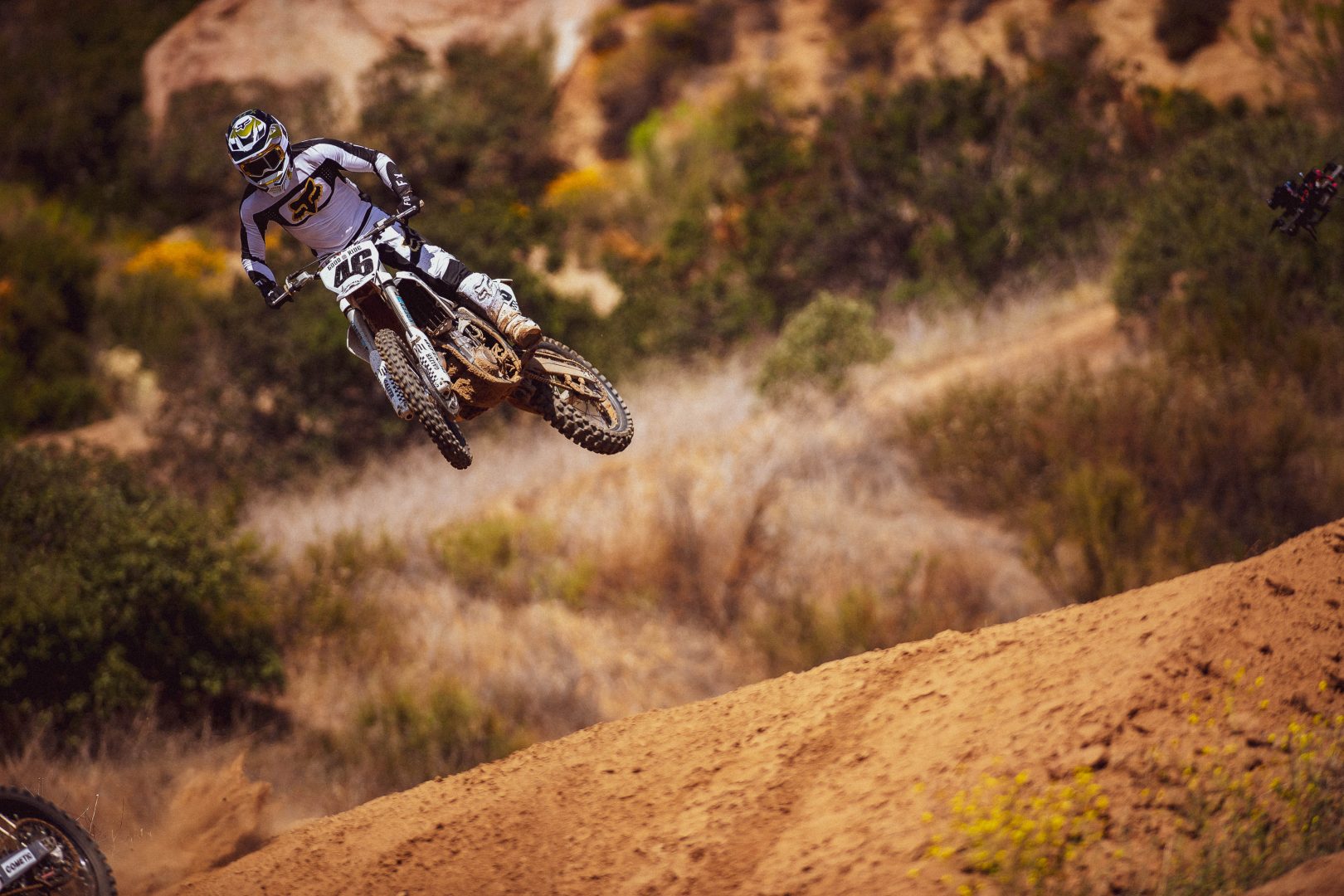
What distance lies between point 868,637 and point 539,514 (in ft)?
21.1

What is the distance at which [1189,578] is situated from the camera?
825 centimetres

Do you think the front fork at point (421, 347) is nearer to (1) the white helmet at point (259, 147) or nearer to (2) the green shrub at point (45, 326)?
(1) the white helmet at point (259, 147)

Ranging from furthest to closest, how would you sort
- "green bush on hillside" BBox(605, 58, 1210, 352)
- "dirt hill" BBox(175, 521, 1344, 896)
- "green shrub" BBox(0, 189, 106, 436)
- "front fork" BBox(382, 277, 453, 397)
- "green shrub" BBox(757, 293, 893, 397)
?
"green shrub" BBox(0, 189, 106, 436) < "green bush on hillside" BBox(605, 58, 1210, 352) < "green shrub" BBox(757, 293, 893, 397) < "front fork" BBox(382, 277, 453, 397) < "dirt hill" BBox(175, 521, 1344, 896)

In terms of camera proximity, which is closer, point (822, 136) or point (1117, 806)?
point (1117, 806)

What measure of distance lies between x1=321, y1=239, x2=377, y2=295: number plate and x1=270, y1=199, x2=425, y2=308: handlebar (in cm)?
6

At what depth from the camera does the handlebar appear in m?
7.70

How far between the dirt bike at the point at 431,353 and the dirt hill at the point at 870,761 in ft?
6.98

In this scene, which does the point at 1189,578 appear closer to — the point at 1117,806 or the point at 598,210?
the point at 1117,806

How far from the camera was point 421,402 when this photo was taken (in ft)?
26.4

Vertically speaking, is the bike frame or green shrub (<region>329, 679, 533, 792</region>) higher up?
the bike frame

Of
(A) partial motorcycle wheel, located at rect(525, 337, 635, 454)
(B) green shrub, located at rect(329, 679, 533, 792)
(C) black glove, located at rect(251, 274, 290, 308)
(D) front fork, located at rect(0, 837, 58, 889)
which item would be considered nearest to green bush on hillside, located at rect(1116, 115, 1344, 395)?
(B) green shrub, located at rect(329, 679, 533, 792)

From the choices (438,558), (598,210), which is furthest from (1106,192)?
(438,558)

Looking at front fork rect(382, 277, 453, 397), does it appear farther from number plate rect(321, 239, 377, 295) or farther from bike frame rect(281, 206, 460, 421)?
number plate rect(321, 239, 377, 295)

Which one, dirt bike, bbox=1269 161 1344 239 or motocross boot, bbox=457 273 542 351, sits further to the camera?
motocross boot, bbox=457 273 542 351
